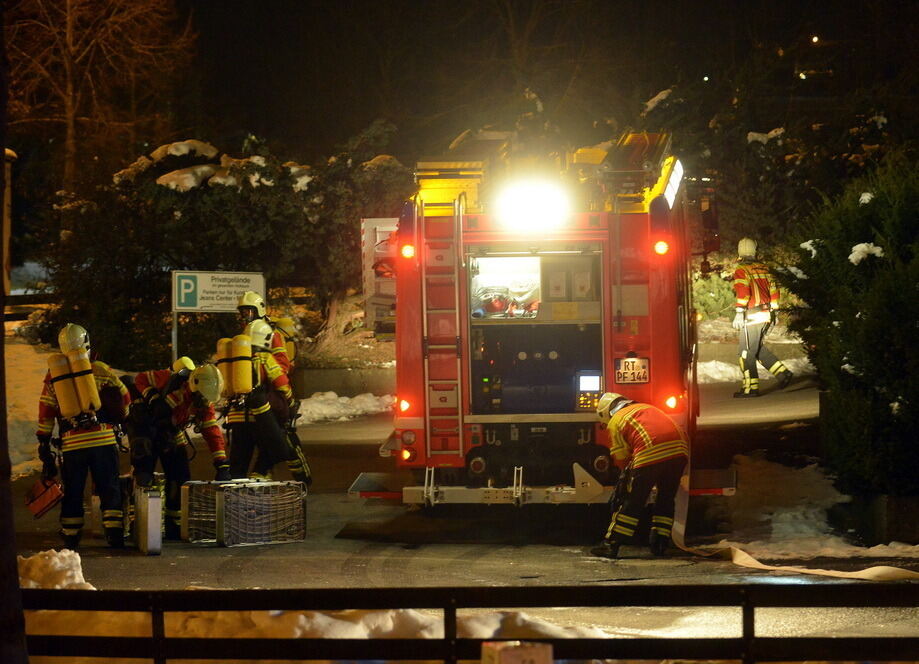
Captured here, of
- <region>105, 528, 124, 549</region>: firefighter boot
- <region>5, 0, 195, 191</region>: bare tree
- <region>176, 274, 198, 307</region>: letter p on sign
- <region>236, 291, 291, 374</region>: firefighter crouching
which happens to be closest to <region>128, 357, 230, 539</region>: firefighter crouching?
<region>105, 528, 124, 549</region>: firefighter boot

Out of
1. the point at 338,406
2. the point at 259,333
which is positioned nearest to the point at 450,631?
the point at 259,333

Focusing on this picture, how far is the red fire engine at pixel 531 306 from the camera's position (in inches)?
398

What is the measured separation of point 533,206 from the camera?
10.2m

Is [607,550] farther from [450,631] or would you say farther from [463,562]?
[450,631]

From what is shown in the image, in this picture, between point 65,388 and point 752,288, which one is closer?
point 65,388

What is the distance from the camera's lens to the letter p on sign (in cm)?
1479

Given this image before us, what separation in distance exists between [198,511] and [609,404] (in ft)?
11.1

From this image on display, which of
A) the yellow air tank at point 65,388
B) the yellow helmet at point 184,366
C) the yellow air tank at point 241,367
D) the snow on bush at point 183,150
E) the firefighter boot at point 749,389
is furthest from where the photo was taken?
the snow on bush at point 183,150

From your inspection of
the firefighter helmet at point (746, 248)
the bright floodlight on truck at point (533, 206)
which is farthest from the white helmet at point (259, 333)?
the firefighter helmet at point (746, 248)

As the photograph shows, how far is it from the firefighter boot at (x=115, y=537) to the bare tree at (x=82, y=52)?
51.2ft

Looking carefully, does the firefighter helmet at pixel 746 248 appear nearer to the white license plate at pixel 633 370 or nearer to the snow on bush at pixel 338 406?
the snow on bush at pixel 338 406

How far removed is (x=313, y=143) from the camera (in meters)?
29.3

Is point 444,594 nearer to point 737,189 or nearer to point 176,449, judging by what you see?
point 176,449

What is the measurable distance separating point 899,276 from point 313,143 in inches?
833
